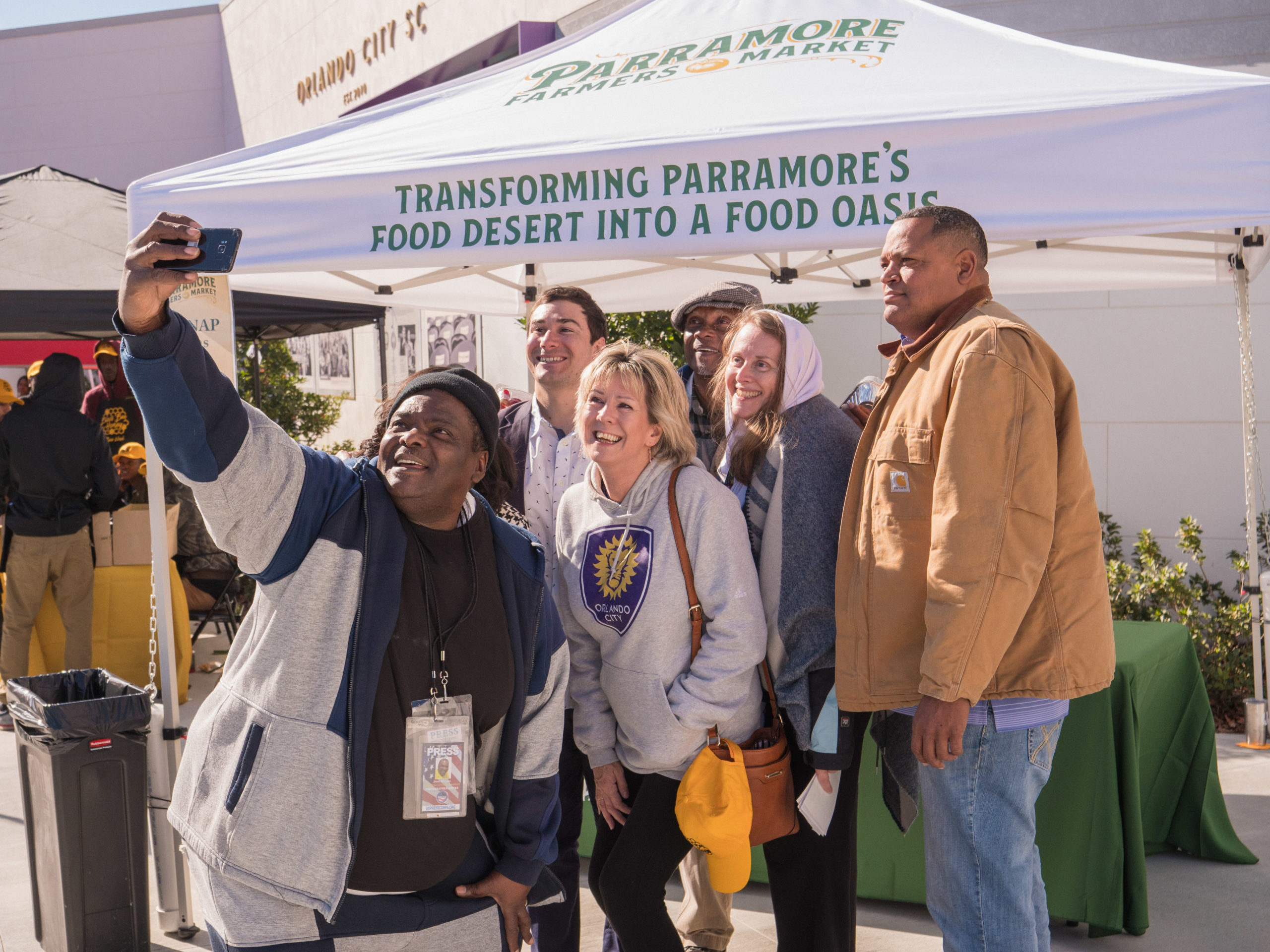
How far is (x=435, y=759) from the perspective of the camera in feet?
5.83

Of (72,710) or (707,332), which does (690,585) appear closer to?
(707,332)

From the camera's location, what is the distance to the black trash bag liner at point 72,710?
3.05 metres

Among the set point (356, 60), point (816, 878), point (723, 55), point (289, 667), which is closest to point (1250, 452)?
point (723, 55)

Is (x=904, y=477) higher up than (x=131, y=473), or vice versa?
(x=131, y=473)

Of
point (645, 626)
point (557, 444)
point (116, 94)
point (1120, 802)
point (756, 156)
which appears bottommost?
point (1120, 802)

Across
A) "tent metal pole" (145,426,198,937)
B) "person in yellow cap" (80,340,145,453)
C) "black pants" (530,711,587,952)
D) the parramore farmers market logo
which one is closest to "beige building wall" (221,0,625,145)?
"person in yellow cap" (80,340,145,453)

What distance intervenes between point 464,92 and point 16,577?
3.90 meters

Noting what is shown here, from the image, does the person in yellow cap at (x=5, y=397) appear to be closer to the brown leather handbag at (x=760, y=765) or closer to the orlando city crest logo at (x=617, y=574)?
the orlando city crest logo at (x=617, y=574)

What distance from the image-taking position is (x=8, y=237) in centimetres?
647

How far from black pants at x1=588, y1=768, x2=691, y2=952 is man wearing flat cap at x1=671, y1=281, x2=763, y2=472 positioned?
1.23 metres

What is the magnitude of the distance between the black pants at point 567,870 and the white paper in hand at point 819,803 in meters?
0.60

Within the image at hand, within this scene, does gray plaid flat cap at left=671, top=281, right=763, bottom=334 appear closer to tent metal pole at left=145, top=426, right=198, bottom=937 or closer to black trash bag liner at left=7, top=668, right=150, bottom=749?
tent metal pole at left=145, top=426, right=198, bottom=937

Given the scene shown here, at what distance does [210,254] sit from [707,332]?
1.99 metres

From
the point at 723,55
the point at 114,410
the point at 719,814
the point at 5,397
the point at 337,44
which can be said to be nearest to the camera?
the point at 719,814
